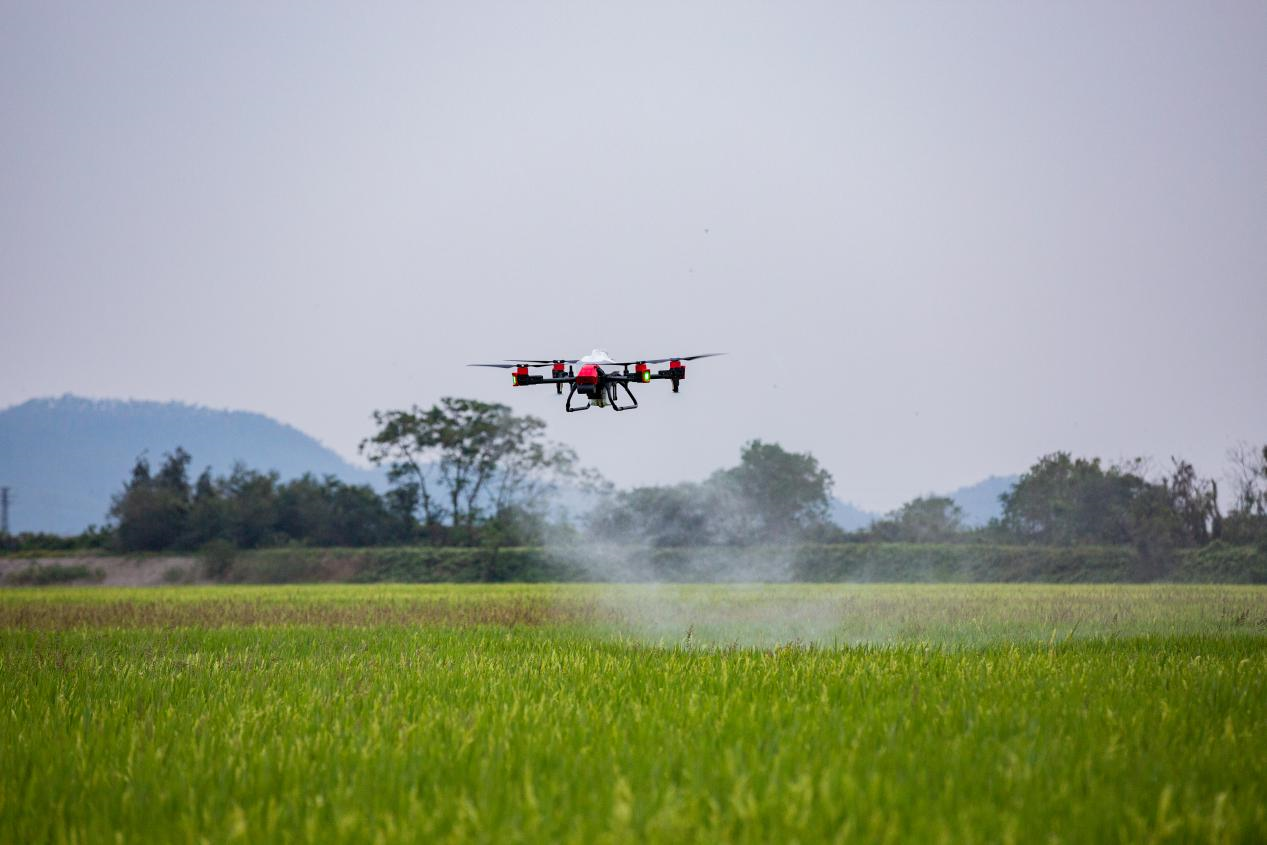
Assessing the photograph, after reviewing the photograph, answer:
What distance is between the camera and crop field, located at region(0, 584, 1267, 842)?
6.23 m

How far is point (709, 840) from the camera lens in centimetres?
566

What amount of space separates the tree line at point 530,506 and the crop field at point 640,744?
169ft

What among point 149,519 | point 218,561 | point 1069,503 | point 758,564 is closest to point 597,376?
point 758,564

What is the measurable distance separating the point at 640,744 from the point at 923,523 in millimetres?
76695

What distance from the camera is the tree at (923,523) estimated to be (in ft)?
242

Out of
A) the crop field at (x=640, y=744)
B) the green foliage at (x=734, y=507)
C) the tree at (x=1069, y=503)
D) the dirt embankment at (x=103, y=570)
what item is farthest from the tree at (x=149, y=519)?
the crop field at (x=640, y=744)

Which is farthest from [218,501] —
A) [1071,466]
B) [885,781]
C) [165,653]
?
[885,781]

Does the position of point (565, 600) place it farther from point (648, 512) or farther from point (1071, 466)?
point (1071, 466)

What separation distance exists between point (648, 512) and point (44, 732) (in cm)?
5649

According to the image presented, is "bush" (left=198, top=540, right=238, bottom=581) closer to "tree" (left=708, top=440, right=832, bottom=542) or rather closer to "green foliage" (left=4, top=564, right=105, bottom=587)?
"green foliage" (left=4, top=564, right=105, bottom=587)

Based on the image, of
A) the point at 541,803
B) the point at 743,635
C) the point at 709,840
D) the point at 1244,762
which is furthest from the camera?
the point at 743,635

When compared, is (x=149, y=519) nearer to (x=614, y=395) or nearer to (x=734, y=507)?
(x=734, y=507)

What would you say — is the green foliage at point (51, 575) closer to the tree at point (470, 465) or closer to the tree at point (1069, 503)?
the tree at point (470, 465)

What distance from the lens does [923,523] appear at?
81375 mm
